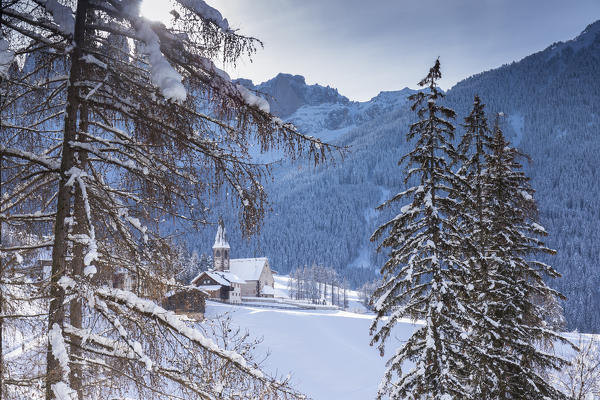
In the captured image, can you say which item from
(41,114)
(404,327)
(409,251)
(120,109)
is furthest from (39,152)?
(404,327)

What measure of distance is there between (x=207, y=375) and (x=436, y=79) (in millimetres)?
10400

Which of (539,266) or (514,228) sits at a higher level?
(514,228)


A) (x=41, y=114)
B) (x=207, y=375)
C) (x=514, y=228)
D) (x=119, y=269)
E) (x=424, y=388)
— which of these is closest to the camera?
(x=207, y=375)

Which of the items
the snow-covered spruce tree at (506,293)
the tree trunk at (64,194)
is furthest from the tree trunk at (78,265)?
the snow-covered spruce tree at (506,293)

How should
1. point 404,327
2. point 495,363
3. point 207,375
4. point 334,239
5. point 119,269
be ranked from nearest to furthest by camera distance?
point 207,375, point 119,269, point 495,363, point 404,327, point 334,239

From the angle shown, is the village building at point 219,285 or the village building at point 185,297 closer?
the village building at point 185,297

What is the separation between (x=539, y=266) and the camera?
12836 mm

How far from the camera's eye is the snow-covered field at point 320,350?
2639 centimetres

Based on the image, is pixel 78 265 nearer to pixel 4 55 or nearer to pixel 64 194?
pixel 64 194

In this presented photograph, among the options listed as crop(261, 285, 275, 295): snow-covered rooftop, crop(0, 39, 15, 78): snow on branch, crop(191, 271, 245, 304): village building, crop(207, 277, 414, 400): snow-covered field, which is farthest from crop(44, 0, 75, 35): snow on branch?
crop(261, 285, 275, 295): snow-covered rooftop

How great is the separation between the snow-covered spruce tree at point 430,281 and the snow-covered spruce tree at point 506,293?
0.77 metres

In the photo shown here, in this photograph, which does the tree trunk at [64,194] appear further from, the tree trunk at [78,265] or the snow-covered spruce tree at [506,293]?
the snow-covered spruce tree at [506,293]

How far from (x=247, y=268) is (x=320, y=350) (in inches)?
1647

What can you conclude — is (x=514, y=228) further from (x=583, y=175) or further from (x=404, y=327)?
(x=583, y=175)
